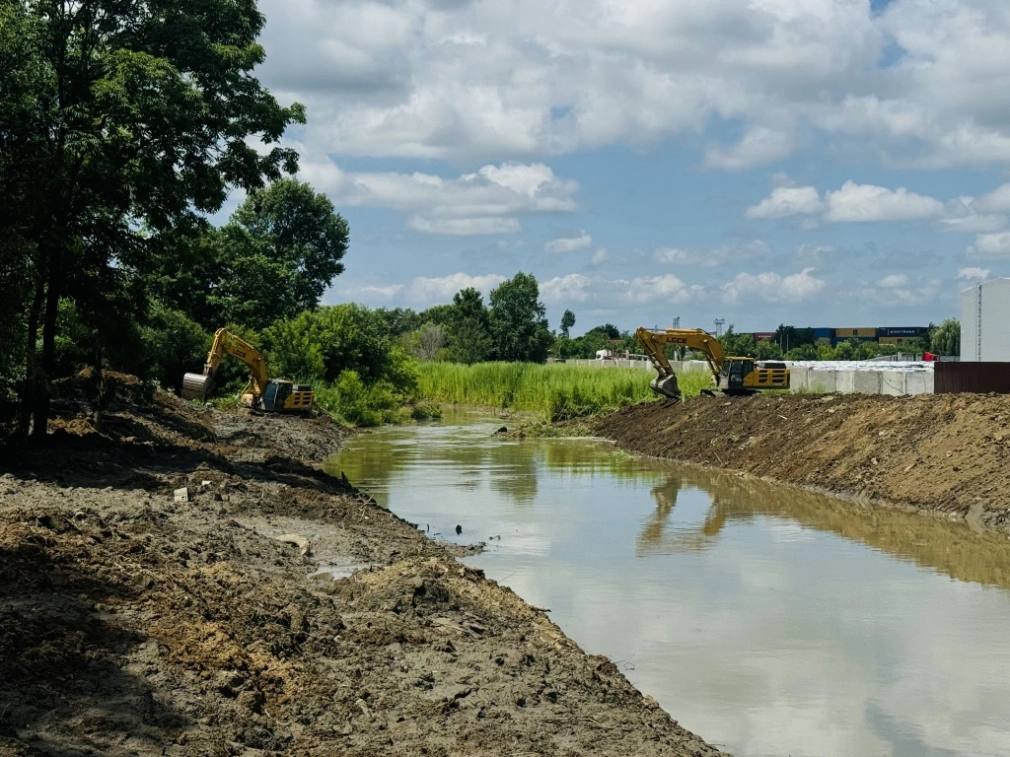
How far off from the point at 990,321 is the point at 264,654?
53059mm

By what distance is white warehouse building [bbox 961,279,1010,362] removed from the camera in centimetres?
5500

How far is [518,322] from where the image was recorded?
100 metres

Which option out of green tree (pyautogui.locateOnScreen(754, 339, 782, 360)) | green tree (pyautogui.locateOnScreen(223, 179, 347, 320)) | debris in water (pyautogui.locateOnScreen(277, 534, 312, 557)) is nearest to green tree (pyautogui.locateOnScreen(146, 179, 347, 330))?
green tree (pyautogui.locateOnScreen(223, 179, 347, 320))

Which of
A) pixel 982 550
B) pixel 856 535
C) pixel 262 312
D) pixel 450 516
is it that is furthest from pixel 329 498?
pixel 262 312

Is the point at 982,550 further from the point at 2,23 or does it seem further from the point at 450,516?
the point at 2,23

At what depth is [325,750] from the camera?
24.0 ft

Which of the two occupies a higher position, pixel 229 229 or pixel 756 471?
pixel 229 229

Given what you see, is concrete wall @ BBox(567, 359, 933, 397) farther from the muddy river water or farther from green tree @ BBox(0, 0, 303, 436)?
green tree @ BBox(0, 0, 303, 436)

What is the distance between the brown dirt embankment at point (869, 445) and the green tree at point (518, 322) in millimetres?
60119

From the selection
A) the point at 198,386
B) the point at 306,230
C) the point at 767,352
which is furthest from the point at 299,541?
the point at 767,352

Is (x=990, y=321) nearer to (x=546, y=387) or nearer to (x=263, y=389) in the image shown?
(x=546, y=387)

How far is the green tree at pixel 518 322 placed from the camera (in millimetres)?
99000

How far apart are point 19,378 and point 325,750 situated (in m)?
14.2

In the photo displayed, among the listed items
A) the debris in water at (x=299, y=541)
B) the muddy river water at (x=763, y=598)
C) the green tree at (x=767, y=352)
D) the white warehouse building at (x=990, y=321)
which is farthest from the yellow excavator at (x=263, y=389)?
the green tree at (x=767, y=352)
